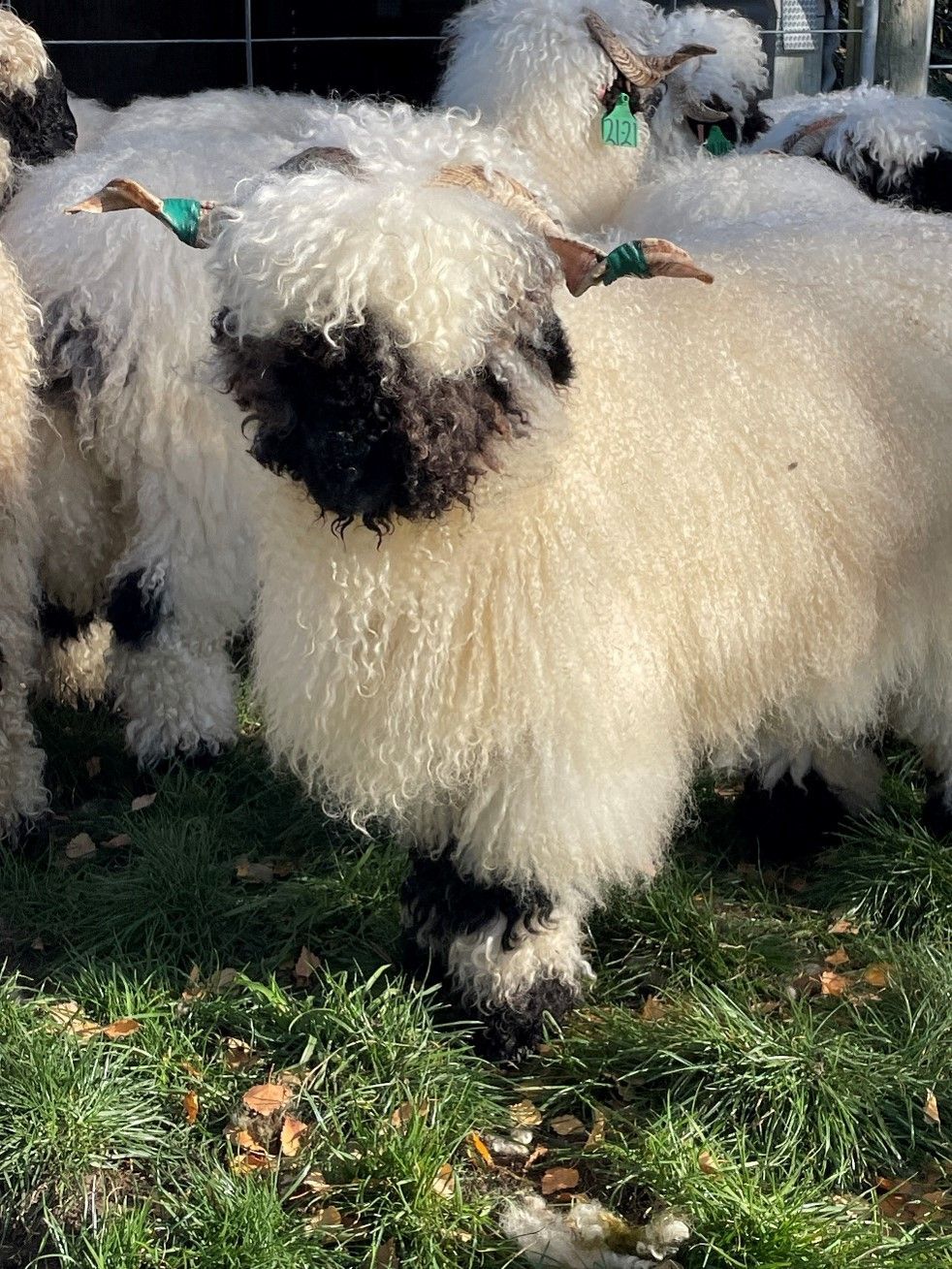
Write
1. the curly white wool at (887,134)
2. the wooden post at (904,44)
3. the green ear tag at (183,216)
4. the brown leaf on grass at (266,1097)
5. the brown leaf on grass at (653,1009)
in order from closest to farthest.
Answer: the green ear tag at (183,216) → the brown leaf on grass at (266,1097) → the brown leaf on grass at (653,1009) → the curly white wool at (887,134) → the wooden post at (904,44)

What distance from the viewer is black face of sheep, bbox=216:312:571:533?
254 cm

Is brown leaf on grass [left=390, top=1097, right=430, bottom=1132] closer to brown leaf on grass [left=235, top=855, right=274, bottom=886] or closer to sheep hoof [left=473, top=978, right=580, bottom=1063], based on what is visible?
sheep hoof [left=473, top=978, right=580, bottom=1063]

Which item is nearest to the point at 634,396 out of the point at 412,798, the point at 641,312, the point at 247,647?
the point at 641,312

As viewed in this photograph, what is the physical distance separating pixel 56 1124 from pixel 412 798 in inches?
39.3

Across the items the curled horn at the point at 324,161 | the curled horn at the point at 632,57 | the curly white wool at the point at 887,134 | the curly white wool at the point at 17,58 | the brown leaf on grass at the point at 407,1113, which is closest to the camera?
the curled horn at the point at 324,161

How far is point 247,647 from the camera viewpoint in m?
4.90

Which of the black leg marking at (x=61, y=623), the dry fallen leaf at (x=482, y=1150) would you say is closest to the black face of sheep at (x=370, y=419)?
the dry fallen leaf at (x=482, y=1150)

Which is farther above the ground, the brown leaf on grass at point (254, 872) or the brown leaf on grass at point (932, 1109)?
the brown leaf on grass at point (932, 1109)

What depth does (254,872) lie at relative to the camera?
4.20 metres

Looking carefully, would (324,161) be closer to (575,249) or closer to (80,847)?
(575,249)

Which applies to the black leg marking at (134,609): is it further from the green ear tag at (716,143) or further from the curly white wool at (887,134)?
the curly white wool at (887,134)

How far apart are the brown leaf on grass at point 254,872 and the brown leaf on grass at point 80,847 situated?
481 millimetres

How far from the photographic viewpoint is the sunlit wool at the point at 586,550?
8.61ft

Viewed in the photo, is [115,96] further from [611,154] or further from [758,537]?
[758,537]
